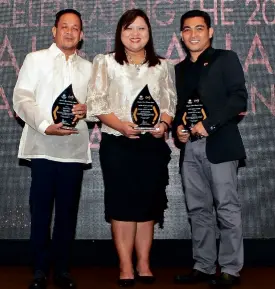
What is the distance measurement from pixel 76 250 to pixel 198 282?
858 millimetres

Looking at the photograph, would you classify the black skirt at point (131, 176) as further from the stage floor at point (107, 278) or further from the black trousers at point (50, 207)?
the stage floor at point (107, 278)

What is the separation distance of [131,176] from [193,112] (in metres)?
0.43

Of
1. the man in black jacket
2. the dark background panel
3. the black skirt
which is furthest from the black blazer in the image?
the dark background panel

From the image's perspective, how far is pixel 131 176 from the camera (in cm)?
273

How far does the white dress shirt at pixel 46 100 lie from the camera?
8.80ft

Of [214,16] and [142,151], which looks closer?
[142,151]

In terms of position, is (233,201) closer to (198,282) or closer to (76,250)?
(198,282)

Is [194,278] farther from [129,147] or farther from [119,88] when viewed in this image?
[119,88]

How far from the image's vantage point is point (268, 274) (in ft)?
9.95

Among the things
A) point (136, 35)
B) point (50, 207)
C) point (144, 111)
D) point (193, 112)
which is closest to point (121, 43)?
point (136, 35)

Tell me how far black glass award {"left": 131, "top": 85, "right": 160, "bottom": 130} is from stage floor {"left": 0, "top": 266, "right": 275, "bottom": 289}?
2.51 ft

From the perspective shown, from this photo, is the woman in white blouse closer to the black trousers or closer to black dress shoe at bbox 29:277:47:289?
the black trousers

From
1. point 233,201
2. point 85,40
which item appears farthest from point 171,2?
point 233,201

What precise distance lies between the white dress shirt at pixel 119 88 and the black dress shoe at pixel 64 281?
0.72 meters
